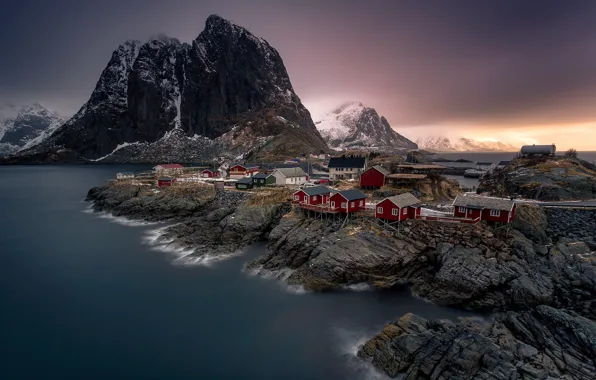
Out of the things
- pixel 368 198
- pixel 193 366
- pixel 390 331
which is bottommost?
pixel 193 366

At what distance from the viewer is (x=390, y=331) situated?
2362 cm

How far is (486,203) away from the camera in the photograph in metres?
38.9

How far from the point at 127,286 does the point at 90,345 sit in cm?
1069

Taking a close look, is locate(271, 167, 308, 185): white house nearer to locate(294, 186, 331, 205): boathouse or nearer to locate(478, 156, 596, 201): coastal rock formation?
locate(294, 186, 331, 205): boathouse

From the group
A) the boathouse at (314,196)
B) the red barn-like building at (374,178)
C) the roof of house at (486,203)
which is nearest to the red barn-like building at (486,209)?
the roof of house at (486,203)

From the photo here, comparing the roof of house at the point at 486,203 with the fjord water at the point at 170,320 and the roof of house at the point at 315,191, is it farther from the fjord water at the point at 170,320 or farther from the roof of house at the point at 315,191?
the roof of house at the point at 315,191

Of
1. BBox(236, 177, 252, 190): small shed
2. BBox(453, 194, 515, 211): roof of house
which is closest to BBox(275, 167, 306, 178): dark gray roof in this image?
BBox(236, 177, 252, 190): small shed

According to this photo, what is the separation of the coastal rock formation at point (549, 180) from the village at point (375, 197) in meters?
9.89

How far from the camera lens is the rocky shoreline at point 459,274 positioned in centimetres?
2017

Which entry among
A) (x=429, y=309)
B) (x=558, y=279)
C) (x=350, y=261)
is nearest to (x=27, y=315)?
(x=350, y=261)

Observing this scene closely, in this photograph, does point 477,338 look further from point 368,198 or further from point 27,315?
point 27,315

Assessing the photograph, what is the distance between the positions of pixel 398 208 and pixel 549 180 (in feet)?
Result: 117

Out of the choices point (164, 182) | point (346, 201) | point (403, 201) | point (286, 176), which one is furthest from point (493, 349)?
point (164, 182)

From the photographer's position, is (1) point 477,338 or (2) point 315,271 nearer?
(1) point 477,338
